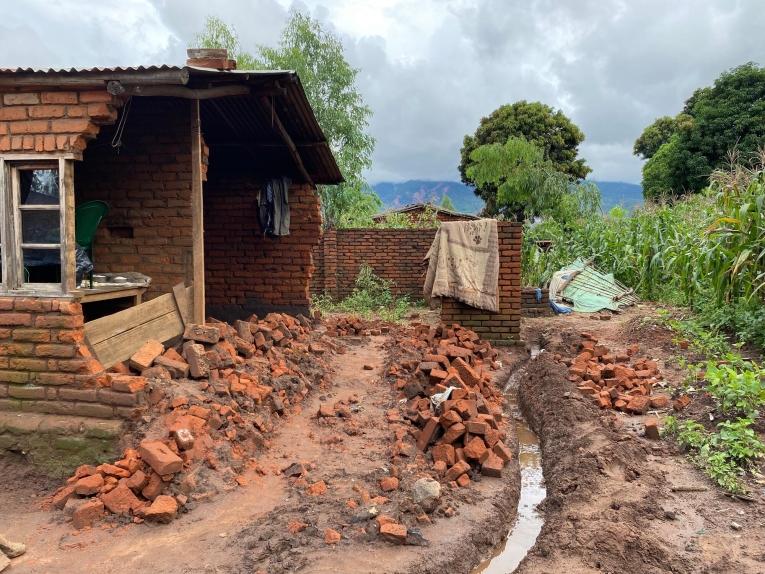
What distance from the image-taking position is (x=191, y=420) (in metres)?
4.23

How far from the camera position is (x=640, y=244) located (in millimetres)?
12711

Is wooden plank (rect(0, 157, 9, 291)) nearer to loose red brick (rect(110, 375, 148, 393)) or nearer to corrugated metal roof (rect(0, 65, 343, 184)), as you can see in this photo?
corrugated metal roof (rect(0, 65, 343, 184))

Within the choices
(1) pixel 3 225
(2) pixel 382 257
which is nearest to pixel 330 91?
(2) pixel 382 257

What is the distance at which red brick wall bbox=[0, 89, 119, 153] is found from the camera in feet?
14.2

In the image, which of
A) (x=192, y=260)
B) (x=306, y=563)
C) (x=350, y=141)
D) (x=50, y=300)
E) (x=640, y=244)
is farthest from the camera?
(x=350, y=141)

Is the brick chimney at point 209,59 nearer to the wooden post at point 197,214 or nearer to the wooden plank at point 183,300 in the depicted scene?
the wooden post at point 197,214

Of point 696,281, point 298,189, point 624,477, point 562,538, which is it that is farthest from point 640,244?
point 562,538

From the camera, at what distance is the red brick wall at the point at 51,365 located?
425 centimetres

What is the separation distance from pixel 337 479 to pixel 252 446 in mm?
877

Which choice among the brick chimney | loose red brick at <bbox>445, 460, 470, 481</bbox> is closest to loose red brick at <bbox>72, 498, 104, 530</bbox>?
loose red brick at <bbox>445, 460, 470, 481</bbox>

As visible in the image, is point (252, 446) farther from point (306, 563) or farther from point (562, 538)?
point (562, 538)

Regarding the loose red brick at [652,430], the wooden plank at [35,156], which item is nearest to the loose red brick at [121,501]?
the wooden plank at [35,156]

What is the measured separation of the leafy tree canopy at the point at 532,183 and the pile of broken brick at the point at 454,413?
1314 centimetres

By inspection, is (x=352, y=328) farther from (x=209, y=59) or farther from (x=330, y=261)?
(x=209, y=59)
